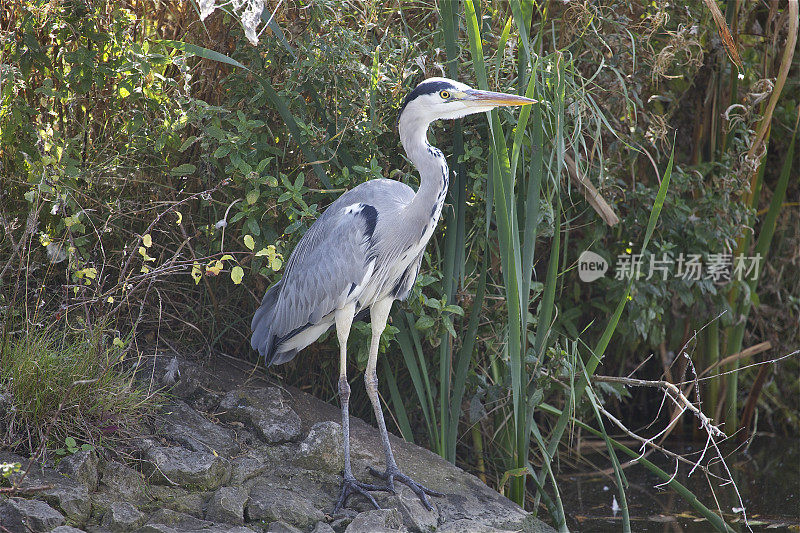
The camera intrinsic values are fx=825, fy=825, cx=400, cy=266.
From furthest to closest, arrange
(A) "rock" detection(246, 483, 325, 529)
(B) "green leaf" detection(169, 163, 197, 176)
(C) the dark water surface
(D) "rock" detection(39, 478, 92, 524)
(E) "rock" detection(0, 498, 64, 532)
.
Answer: (C) the dark water surface < (B) "green leaf" detection(169, 163, 197, 176) < (A) "rock" detection(246, 483, 325, 529) < (D) "rock" detection(39, 478, 92, 524) < (E) "rock" detection(0, 498, 64, 532)

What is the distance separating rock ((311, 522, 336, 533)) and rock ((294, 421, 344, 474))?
14.1 inches

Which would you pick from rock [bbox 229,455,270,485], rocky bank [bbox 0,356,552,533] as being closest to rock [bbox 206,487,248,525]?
rocky bank [bbox 0,356,552,533]

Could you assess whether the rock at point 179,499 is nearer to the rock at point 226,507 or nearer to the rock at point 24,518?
the rock at point 226,507

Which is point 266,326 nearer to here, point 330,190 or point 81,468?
point 330,190

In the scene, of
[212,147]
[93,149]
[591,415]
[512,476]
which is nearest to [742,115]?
[591,415]

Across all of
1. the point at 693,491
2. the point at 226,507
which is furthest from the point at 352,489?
the point at 693,491

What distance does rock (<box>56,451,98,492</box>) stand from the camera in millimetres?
2627

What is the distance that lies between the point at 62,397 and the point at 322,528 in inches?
38.1

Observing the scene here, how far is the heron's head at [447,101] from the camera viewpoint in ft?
9.53

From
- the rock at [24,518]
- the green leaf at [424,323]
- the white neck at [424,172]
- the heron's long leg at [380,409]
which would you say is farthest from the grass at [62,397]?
the white neck at [424,172]

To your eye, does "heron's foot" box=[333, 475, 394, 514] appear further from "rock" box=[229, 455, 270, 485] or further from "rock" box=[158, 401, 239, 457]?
"rock" box=[158, 401, 239, 457]

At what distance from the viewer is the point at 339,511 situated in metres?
2.89

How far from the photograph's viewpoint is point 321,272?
3.16 meters

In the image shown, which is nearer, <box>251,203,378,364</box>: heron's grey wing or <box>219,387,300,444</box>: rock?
<box>251,203,378,364</box>: heron's grey wing
